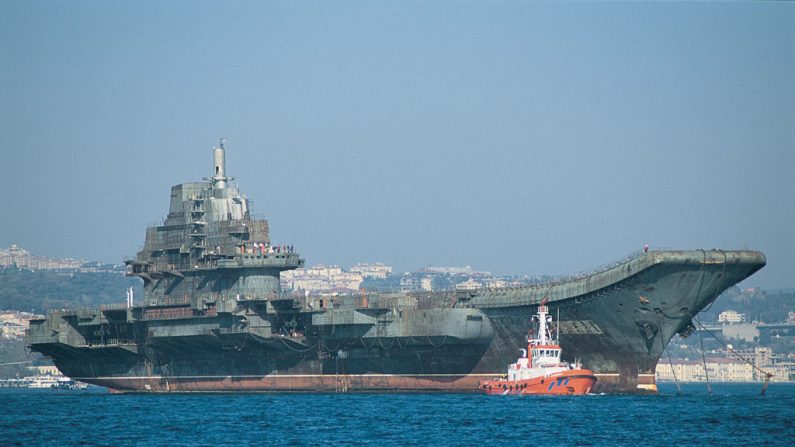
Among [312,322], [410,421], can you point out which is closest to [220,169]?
[312,322]

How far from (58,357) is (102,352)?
4.58 metres

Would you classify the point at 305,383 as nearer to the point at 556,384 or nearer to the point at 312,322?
the point at 312,322

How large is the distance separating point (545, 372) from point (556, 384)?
83 centimetres

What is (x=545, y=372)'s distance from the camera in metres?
64.2

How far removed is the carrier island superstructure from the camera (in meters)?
62.9

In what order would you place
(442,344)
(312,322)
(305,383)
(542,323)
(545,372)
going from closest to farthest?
(542,323) < (545,372) < (442,344) < (312,322) < (305,383)

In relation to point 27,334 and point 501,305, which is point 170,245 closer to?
point 27,334

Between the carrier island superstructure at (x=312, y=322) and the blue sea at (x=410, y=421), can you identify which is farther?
the carrier island superstructure at (x=312, y=322)

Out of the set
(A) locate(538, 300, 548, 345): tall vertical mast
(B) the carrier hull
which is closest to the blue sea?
(B) the carrier hull

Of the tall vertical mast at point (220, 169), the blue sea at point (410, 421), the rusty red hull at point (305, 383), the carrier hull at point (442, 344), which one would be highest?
the tall vertical mast at point (220, 169)

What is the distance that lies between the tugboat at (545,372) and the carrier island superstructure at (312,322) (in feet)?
5.35

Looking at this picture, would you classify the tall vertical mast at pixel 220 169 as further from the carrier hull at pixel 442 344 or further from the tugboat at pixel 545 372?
the tugboat at pixel 545 372

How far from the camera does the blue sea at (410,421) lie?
1877 inches

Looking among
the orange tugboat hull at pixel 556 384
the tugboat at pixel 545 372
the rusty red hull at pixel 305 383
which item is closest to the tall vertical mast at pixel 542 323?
the tugboat at pixel 545 372
